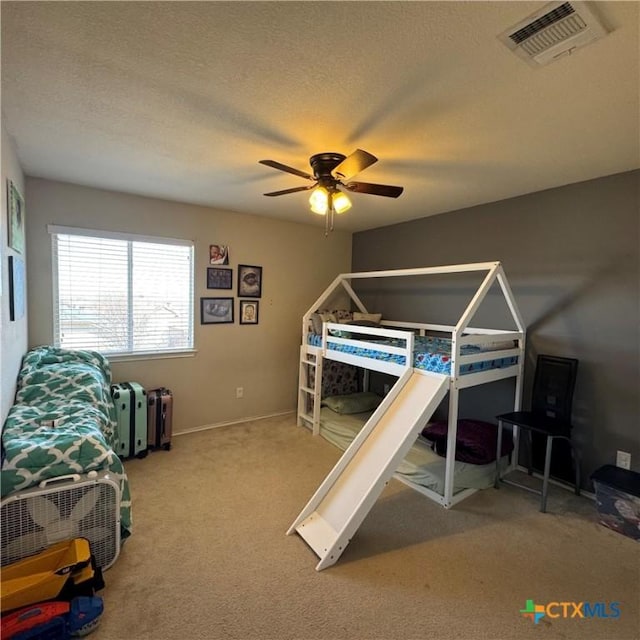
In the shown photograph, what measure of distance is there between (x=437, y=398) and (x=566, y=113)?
5.81 feet

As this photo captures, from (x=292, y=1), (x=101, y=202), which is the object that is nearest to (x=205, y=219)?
(x=101, y=202)

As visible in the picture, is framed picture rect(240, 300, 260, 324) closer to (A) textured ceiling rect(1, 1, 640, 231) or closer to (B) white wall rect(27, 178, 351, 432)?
(B) white wall rect(27, 178, 351, 432)

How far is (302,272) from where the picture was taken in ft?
14.9

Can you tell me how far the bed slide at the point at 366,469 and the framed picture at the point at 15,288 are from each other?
7.03ft

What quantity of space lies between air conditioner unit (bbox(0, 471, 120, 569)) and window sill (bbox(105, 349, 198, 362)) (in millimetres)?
1788

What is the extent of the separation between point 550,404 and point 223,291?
10.7 ft

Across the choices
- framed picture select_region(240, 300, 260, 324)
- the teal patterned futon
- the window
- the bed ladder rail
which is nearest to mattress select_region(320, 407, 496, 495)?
the bed ladder rail

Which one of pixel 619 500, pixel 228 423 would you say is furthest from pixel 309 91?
pixel 228 423

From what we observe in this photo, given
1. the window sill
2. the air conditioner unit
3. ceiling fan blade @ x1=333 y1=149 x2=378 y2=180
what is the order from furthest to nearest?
the window sill
ceiling fan blade @ x1=333 y1=149 x2=378 y2=180
the air conditioner unit

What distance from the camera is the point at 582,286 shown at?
2826 mm

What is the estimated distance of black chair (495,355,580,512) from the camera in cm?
268

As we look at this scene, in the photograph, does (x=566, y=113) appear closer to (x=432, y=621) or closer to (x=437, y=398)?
(x=437, y=398)

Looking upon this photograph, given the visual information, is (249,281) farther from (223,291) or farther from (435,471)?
(435,471)

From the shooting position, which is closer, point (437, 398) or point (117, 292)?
point (437, 398)
